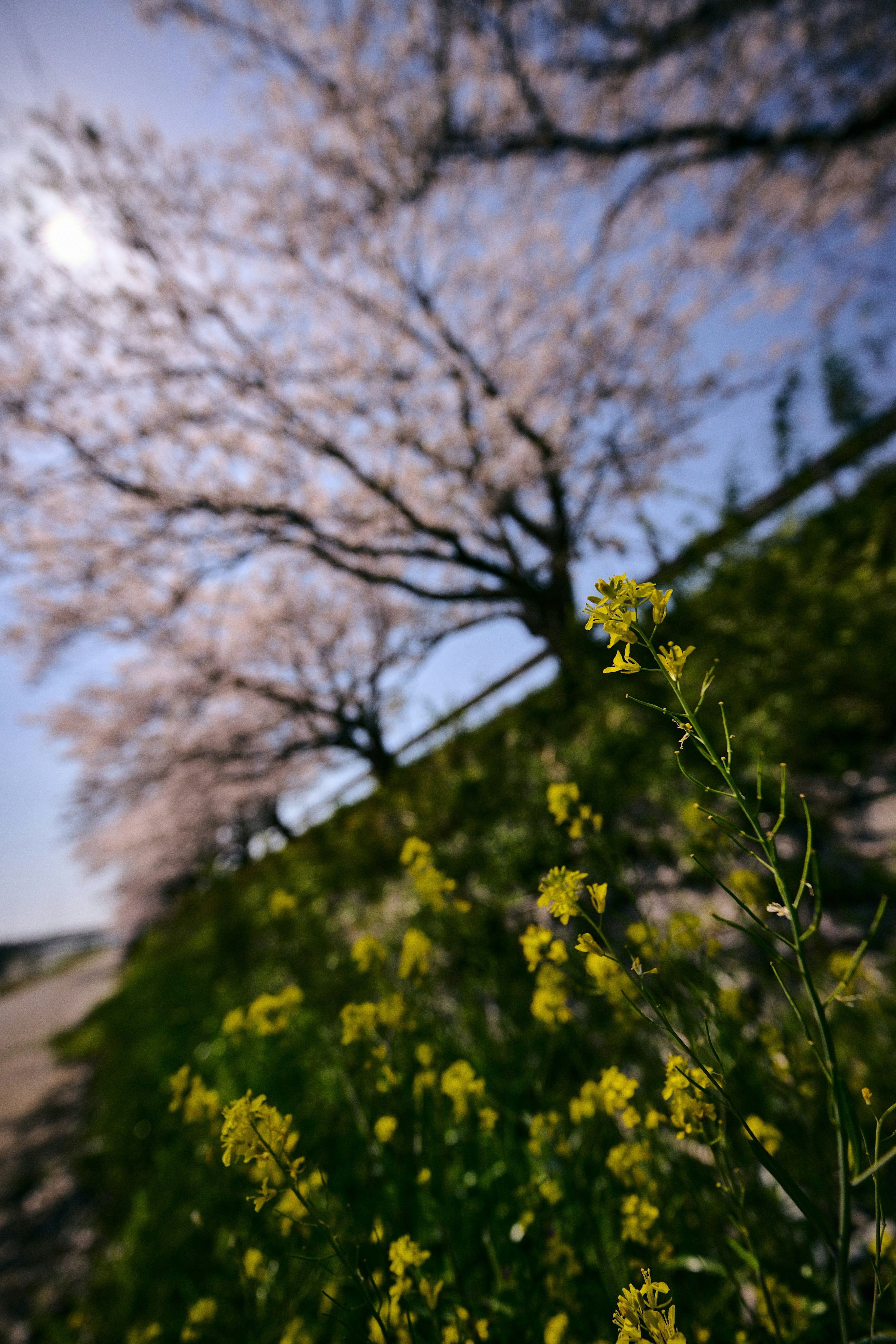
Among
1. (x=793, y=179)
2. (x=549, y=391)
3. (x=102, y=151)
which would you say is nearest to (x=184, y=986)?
(x=549, y=391)

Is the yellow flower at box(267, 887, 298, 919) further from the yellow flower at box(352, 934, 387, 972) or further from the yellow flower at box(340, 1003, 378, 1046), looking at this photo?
the yellow flower at box(340, 1003, 378, 1046)

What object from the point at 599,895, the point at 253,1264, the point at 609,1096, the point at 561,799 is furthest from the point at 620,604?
the point at 253,1264

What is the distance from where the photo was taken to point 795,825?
3.19 m

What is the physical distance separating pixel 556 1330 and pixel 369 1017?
78 cm

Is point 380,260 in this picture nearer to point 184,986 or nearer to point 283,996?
point 283,996

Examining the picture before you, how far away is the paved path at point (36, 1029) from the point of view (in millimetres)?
7418

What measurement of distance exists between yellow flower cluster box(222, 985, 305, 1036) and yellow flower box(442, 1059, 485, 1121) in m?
0.58

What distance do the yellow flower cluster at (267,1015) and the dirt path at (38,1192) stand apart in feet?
9.57

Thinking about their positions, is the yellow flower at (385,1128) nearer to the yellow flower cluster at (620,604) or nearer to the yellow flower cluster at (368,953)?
the yellow flower cluster at (368,953)

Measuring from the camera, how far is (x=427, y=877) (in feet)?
5.53

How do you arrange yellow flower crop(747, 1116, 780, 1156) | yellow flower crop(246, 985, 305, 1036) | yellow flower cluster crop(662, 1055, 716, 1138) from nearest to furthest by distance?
yellow flower cluster crop(662, 1055, 716, 1138), yellow flower crop(747, 1116, 780, 1156), yellow flower crop(246, 985, 305, 1036)

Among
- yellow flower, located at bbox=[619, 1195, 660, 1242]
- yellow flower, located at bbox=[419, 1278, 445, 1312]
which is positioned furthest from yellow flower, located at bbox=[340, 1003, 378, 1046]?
yellow flower, located at bbox=[619, 1195, 660, 1242]

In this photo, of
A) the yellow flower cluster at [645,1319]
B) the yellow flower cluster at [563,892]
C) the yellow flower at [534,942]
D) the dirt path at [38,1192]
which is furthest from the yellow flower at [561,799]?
the dirt path at [38,1192]

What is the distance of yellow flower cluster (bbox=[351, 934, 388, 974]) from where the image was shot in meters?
1.78
